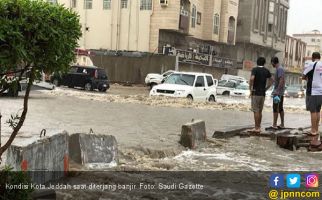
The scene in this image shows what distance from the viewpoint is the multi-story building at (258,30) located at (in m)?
70.1

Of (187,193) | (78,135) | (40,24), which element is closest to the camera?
(40,24)

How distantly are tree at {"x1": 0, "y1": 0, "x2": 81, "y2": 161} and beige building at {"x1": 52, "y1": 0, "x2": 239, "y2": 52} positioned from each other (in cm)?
4492

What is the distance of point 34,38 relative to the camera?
3688 millimetres

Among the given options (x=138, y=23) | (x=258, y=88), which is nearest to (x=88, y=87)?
(x=138, y=23)

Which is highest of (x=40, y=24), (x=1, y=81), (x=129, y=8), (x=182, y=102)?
(x=129, y=8)

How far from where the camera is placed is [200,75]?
2397cm

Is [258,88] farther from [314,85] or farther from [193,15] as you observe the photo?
[193,15]

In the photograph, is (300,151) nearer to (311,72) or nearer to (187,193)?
(311,72)

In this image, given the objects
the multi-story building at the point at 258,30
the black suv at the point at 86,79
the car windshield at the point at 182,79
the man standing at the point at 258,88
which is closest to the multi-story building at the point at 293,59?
the multi-story building at the point at 258,30

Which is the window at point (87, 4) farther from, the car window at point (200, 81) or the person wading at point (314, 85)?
the person wading at point (314, 85)

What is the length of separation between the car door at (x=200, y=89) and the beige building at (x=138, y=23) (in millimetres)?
24952

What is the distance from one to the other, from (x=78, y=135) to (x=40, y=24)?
3.17m

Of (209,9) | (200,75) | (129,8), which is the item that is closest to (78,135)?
(200,75)

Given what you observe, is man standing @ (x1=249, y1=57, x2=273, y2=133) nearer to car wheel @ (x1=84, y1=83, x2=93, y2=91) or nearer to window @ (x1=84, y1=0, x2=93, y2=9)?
car wheel @ (x1=84, y1=83, x2=93, y2=91)
